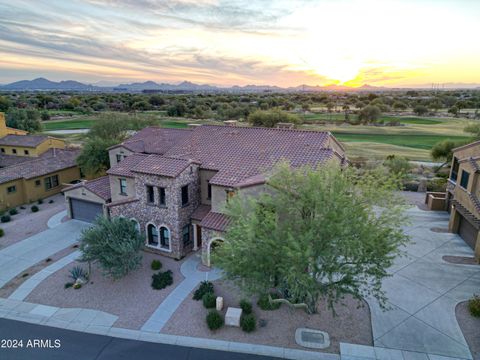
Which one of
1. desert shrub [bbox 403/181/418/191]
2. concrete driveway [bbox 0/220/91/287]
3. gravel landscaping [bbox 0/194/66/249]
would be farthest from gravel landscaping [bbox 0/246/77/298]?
desert shrub [bbox 403/181/418/191]

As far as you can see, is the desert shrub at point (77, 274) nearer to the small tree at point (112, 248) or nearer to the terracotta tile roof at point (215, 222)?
the small tree at point (112, 248)

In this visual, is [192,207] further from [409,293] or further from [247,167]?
[409,293]

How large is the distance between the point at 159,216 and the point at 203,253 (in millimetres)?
3892

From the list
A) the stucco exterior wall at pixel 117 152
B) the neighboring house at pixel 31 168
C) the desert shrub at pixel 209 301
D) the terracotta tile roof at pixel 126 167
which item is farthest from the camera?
the neighboring house at pixel 31 168

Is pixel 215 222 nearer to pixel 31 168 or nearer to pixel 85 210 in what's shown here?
pixel 85 210

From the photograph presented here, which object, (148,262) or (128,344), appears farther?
(148,262)

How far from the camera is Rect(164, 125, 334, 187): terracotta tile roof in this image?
20562mm

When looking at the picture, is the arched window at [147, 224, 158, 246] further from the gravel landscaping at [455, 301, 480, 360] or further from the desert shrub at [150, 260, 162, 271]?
the gravel landscaping at [455, 301, 480, 360]

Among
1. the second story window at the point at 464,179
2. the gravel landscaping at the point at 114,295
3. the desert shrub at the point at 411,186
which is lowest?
the gravel landscaping at the point at 114,295

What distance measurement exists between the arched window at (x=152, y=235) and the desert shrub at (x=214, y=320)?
8.31 metres

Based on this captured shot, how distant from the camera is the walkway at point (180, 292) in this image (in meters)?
15.1

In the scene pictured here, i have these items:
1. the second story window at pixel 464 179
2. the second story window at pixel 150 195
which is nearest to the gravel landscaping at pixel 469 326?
the second story window at pixel 464 179

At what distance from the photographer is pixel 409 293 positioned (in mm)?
17094

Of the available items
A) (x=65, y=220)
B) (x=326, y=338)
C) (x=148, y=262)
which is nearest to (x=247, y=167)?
(x=148, y=262)
